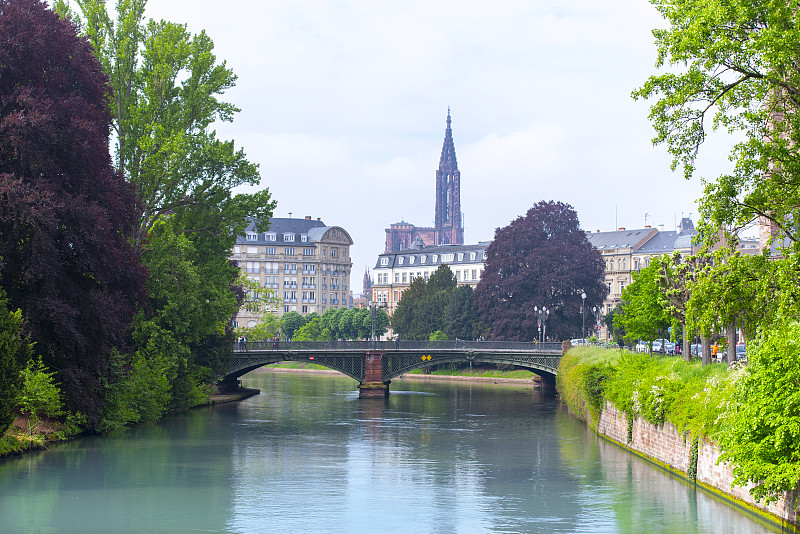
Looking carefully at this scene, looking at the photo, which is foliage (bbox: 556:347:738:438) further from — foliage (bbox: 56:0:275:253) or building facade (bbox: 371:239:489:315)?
building facade (bbox: 371:239:489:315)

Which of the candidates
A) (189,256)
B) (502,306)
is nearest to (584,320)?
(502,306)

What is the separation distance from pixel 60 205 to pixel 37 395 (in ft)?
23.8

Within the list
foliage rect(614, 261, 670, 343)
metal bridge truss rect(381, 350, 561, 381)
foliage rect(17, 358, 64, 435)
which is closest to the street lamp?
metal bridge truss rect(381, 350, 561, 381)

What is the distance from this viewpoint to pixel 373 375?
81.2 meters

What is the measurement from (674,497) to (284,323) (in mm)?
123730

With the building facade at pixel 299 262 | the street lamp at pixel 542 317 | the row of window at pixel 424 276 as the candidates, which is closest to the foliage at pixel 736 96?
the street lamp at pixel 542 317

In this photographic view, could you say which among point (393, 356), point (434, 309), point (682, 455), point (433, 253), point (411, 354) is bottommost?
point (682, 455)

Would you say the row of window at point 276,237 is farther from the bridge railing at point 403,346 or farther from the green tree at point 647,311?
the green tree at point 647,311

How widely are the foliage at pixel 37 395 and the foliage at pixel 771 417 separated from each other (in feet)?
78.9

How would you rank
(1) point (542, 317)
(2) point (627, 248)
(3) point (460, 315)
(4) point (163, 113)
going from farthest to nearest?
(2) point (627, 248), (3) point (460, 315), (1) point (542, 317), (4) point (163, 113)

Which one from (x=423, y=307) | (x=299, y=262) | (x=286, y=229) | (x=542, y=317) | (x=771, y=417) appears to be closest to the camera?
(x=771, y=417)

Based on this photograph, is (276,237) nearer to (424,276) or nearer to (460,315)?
(424,276)

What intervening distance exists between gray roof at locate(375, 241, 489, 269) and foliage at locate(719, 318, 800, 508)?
5236 inches

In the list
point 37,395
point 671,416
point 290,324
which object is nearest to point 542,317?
point 671,416
